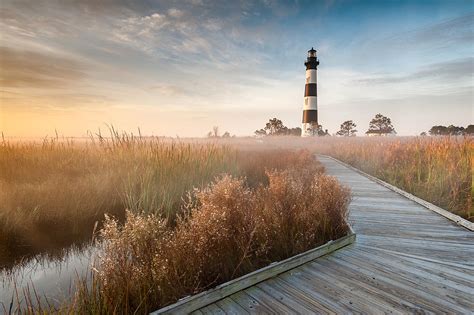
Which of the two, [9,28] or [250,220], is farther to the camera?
[9,28]

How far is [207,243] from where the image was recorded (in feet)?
7.72

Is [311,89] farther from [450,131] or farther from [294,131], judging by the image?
[450,131]

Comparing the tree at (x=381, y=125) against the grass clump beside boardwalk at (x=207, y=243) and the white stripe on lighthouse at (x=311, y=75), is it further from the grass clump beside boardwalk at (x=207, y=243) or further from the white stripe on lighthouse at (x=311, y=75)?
the grass clump beside boardwalk at (x=207, y=243)

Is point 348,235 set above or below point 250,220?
below

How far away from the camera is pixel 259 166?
10562 mm

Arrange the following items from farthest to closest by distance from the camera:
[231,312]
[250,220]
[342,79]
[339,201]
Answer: [342,79] → [339,201] → [250,220] → [231,312]

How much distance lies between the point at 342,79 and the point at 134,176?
22.0m

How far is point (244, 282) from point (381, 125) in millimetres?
62470

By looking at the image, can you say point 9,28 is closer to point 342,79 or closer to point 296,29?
point 296,29

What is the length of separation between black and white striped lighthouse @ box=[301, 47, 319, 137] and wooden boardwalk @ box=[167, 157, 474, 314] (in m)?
28.5

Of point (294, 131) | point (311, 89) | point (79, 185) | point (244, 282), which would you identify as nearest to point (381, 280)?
point (244, 282)

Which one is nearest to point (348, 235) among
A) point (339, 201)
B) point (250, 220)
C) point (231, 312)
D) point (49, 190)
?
point (339, 201)

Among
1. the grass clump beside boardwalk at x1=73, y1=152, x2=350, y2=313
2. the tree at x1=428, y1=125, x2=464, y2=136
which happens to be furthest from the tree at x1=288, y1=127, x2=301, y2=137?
the grass clump beside boardwalk at x1=73, y1=152, x2=350, y2=313

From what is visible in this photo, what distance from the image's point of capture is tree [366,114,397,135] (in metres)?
54.9
